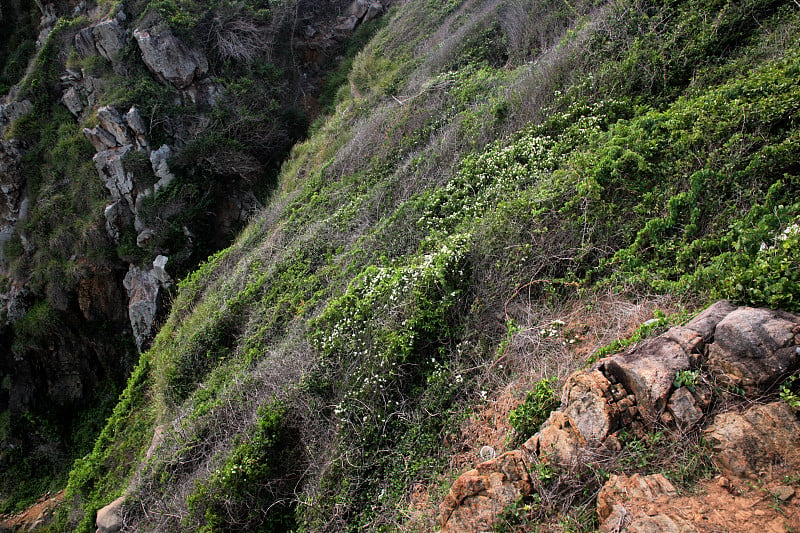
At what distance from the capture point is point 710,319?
2.77 meters

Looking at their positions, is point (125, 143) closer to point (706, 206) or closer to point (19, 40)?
point (19, 40)

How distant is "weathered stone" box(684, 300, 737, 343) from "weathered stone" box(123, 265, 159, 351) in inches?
515

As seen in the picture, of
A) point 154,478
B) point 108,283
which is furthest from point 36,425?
point 154,478

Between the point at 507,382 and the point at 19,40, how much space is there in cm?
2389

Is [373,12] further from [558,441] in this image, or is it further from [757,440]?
[757,440]

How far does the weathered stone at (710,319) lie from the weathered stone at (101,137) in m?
16.0

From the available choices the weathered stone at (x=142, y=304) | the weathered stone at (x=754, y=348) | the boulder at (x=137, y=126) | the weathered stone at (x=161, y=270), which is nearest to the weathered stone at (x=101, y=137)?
the boulder at (x=137, y=126)

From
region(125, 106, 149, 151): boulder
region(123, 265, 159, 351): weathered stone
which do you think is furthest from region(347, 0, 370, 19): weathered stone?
region(123, 265, 159, 351): weathered stone

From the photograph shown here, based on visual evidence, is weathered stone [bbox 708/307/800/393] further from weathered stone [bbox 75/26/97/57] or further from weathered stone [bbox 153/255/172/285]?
weathered stone [bbox 75/26/97/57]

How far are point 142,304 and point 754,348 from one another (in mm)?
13724

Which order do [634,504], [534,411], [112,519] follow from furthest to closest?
[112,519] → [534,411] → [634,504]

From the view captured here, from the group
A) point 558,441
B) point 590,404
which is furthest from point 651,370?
point 558,441

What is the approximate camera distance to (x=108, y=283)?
520 inches

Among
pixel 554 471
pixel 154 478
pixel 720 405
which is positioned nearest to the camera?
pixel 720 405
